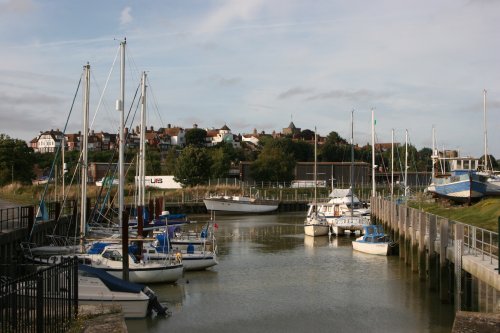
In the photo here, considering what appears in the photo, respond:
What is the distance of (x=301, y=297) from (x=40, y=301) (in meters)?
16.4

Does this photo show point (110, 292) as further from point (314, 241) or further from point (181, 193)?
point (181, 193)

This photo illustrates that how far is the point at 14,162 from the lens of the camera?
10056 centimetres

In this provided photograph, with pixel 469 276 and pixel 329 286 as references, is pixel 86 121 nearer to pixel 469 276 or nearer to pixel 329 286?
pixel 329 286

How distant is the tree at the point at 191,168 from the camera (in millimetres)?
109000

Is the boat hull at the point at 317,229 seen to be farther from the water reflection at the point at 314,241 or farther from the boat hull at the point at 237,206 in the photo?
the boat hull at the point at 237,206

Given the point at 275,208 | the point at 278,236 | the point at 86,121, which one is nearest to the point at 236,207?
the point at 275,208

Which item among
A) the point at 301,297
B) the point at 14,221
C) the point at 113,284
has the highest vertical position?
the point at 14,221

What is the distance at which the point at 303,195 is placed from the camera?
110 metres

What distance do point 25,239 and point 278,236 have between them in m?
29.2

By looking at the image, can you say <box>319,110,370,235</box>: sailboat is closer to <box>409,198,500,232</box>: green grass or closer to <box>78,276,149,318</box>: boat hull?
<box>409,198,500,232</box>: green grass

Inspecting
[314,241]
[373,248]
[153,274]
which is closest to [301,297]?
[153,274]

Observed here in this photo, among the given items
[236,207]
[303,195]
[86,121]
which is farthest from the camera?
[303,195]

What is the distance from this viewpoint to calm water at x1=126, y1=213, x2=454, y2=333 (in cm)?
2269

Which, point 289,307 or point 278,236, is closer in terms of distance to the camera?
point 289,307
